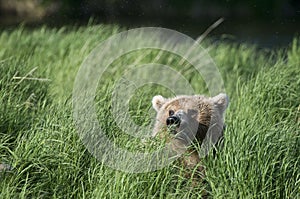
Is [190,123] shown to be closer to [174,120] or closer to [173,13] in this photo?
[174,120]

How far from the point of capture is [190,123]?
372cm

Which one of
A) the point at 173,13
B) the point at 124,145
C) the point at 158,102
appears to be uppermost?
the point at 173,13

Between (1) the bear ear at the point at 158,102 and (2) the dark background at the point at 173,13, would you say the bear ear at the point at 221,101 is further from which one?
(2) the dark background at the point at 173,13

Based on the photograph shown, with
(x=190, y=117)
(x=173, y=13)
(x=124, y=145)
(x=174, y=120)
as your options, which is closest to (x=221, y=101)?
(x=190, y=117)

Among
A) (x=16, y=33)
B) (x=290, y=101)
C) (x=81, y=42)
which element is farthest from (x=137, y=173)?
(x=16, y=33)

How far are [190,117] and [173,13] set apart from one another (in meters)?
Answer: 11.9

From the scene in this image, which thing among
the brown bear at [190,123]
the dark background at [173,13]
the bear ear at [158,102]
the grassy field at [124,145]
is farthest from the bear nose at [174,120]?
the dark background at [173,13]

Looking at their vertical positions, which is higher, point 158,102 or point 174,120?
point 158,102

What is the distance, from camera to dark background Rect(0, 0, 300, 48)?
46.8 feet

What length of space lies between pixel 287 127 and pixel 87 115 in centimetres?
109

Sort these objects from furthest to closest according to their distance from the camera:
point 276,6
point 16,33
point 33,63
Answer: point 276,6, point 16,33, point 33,63

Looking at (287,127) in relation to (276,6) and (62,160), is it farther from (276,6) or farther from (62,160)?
(276,6)

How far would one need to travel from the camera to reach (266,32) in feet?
44.2

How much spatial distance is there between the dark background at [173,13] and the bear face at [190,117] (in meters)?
9.88
